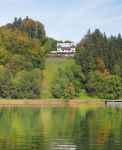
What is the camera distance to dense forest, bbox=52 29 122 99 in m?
159

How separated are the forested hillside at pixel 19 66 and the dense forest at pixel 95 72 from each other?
759 centimetres

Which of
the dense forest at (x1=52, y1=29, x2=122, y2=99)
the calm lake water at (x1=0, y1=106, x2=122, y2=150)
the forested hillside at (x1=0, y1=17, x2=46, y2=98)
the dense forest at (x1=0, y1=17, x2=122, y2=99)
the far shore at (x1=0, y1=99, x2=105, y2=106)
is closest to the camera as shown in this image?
the calm lake water at (x1=0, y1=106, x2=122, y2=150)

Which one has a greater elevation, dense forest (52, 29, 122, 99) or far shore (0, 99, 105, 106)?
dense forest (52, 29, 122, 99)

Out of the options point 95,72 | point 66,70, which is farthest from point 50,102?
point 95,72

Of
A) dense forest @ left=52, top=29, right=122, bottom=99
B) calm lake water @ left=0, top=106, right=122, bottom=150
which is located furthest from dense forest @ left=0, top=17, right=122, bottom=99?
calm lake water @ left=0, top=106, right=122, bottom=150

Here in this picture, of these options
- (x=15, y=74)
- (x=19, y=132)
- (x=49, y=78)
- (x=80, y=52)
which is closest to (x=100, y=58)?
(x=80, y=52)

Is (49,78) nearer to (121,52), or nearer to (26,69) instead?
(26,69)

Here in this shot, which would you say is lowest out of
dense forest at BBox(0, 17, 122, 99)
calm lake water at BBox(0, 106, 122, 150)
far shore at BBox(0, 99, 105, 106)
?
far shore at BBox(0, 99, 105, 106)

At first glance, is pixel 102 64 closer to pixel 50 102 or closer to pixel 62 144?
pixel 50 102

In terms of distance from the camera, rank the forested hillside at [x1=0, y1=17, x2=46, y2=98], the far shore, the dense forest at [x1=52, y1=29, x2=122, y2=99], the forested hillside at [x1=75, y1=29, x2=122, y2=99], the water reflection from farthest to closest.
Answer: the forested hillside at [x1=75, y1=29, x2=122, y2=99] < the dense forest at [x1=52, y1=29, x2=122, y2=99] < the forested hillside at [x1=0, y1=17, x2=46, y2=98] < the far shore < the water reflection

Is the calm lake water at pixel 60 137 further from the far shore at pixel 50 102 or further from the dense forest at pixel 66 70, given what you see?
the dense forest at pixel 66 70

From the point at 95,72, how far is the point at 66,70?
382 inches

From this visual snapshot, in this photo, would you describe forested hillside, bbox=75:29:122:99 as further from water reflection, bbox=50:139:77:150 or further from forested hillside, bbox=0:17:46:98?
water reflection, bbox=50:139:77:150

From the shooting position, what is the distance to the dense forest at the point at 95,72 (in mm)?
159125
